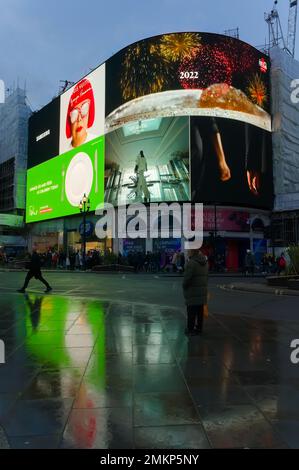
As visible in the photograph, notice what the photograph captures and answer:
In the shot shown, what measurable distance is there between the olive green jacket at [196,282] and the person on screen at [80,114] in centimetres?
4182

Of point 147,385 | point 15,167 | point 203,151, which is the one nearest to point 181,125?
point 203,151

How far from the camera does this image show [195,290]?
26.7 feet

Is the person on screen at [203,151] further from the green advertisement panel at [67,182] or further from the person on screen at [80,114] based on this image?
the person on screen at [80,114]

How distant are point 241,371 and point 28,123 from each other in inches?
2669

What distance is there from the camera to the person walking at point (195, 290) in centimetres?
809

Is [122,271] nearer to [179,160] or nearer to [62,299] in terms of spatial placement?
[179,160]

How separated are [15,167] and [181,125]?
35893 millimetres

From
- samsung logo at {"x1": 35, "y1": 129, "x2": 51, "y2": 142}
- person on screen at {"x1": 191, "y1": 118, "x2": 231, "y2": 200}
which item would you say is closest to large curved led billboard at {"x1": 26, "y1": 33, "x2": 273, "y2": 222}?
person on screen at {"x1": 191, "y1": 118, "x2": 231, "y2": 200}

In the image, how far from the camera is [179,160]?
42.1 meters

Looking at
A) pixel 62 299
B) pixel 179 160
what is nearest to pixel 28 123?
pixel 179 160

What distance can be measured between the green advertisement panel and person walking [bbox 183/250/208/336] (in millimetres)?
38119

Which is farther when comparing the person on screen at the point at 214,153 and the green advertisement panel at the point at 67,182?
the green advertisement panel at the point at 67,182

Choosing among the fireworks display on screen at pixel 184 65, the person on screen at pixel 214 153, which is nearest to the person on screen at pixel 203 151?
the person on screen at pixel 214 153
